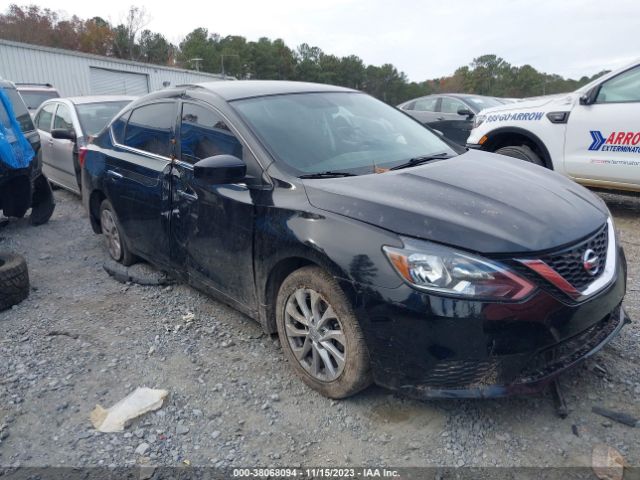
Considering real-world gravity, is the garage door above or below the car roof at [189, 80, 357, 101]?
below

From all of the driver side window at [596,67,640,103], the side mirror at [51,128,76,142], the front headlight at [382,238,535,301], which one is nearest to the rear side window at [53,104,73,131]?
the side mirror at [51,128,76,142]

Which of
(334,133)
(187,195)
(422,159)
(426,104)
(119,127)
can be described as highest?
(334,133)

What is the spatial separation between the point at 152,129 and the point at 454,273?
2.78 m

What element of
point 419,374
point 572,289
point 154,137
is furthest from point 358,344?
point 154,137

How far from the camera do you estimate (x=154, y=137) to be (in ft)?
12.9

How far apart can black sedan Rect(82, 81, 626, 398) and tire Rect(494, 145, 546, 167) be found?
2.87 meters

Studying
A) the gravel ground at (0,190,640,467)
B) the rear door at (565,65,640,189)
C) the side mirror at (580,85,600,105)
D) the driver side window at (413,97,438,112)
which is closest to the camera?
the gravel ground at (0,190,640,467)

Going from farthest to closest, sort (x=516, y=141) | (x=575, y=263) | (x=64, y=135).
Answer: (x=64, y=135), (x=516, y=141), (x=575, y=263)

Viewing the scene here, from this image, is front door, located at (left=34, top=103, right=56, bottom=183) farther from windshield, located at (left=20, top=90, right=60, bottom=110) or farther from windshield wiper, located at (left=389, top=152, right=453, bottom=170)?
windshield wiper, located at (left=389, top=152, right=453, bottom=170)

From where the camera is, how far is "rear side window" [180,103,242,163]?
3205 mm

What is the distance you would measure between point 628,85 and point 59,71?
66.7 feet

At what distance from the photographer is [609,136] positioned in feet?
17.8

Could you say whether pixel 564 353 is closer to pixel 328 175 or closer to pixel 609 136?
pixel 328 175

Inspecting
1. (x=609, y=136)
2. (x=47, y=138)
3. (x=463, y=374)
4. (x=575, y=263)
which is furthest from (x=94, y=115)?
(x=575, y=263)
